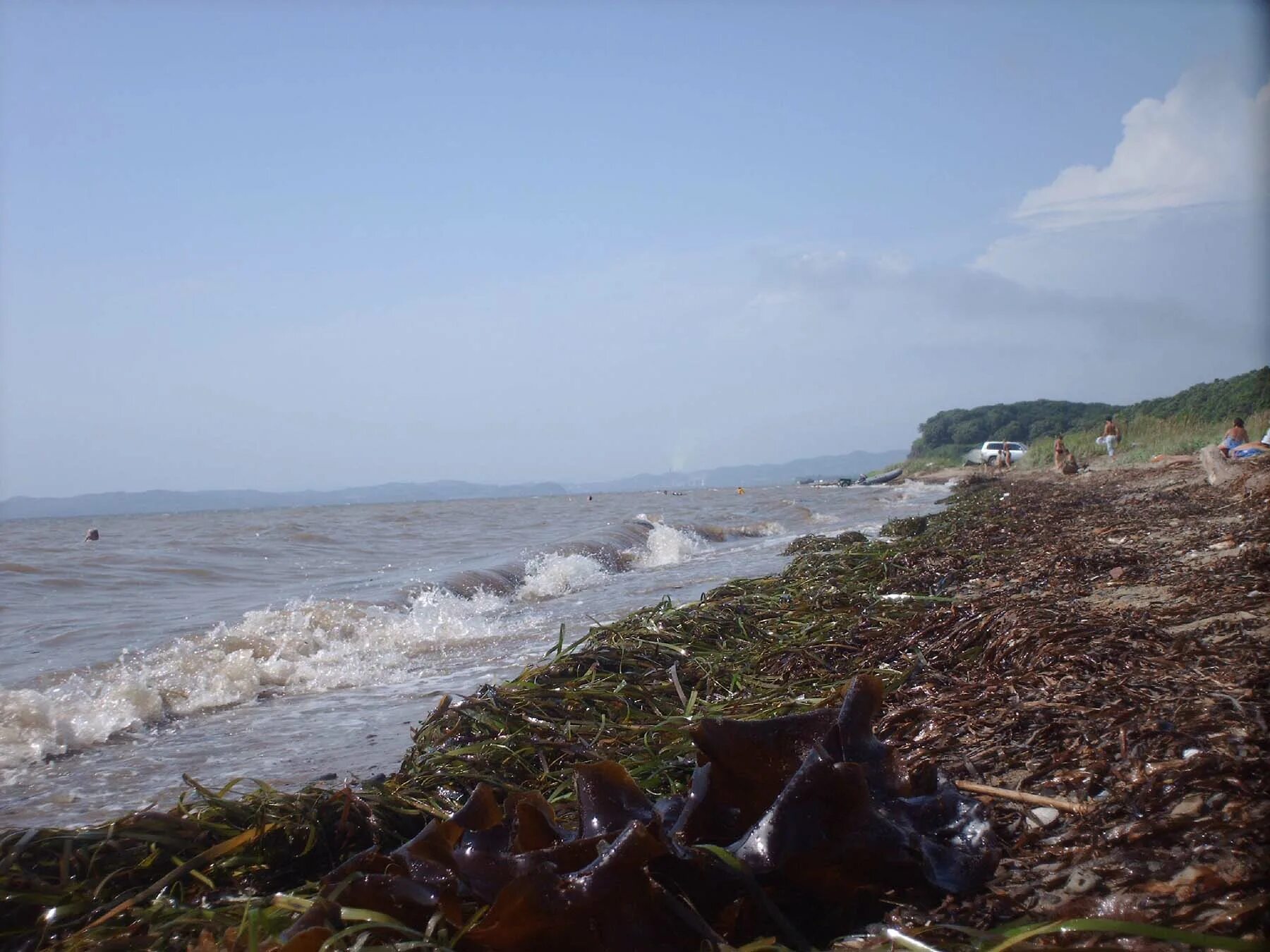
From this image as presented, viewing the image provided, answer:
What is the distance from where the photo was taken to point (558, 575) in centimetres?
1057

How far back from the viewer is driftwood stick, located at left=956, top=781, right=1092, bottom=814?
165cm

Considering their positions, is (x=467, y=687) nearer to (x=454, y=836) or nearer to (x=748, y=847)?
(x=454, y=836)

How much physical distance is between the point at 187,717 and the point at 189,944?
3.75 m

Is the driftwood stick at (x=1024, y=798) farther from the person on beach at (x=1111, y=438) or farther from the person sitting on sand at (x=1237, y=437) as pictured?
the person on beach at (x=1111, y=438)

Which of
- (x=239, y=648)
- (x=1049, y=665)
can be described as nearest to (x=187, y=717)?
(x=239, y=648)

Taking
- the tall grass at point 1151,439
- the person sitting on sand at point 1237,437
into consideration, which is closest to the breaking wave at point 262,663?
the person sitting on sand at point 1237,437

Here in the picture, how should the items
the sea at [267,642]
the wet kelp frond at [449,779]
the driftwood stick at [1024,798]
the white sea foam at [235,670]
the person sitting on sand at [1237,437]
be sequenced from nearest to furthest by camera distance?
1. the driftwood stick at [1024,798]
2. the wet kelp frond at [449,779]
3. the sea at [267,642]
4. the white sea foam at [235,670]
5. the person sitting on sand at [1237,437]

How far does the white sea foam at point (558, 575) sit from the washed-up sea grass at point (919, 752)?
224 inches

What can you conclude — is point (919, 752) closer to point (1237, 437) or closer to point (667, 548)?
point (667, 548)

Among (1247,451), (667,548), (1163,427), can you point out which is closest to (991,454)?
(1163,427)

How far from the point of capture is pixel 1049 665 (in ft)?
8.24

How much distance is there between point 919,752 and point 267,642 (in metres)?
5.76

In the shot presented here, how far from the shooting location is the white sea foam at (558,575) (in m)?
9.99

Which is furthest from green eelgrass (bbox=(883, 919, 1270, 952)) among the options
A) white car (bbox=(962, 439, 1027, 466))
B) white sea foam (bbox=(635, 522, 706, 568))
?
white car (bbox=(962, 439, 1027, 466))
